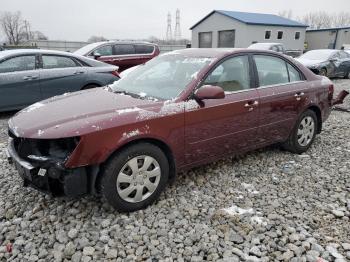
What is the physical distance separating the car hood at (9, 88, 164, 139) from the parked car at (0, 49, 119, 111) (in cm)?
327

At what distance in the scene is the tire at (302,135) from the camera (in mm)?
4586

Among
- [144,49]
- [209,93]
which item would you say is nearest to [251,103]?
A: [209,93]

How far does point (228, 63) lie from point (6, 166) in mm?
3138

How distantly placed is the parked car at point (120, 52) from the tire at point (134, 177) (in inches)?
316

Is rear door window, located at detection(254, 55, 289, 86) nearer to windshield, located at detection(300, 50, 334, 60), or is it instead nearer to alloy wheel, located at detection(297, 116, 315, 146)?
alloy wheel, located at detection(297, 116, 315, 146)

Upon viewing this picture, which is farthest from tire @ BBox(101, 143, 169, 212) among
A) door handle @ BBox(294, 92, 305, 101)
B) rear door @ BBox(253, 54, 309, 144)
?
door handle @ BBox(294, 92, 305, 101)

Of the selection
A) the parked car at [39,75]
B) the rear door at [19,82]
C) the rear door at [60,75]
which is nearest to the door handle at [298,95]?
the parked car at [39,75]

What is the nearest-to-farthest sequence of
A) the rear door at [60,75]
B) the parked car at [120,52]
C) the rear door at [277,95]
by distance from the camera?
1. the rear door at [277,95]
2. the rear door at [60,75]
3. the parked car at [120,52]

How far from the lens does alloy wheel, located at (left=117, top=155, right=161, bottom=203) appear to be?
2971 millimetres

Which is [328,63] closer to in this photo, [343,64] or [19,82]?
[343,64]

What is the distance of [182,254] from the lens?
2596 millimetres

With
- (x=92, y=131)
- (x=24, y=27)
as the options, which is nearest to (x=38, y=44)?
(x=92, y=131)

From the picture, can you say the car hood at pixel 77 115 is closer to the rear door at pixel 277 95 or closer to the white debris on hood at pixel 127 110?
the white debris on hood at pixel 127 110

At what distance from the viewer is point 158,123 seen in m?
3.06
